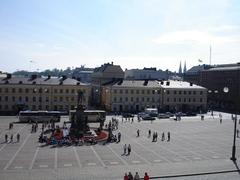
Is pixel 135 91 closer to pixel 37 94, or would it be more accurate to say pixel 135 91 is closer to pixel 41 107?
pixel 41 107

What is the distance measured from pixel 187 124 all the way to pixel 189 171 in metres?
42.3

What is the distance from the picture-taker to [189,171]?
1527 inches

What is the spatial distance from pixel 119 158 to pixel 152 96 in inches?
2526

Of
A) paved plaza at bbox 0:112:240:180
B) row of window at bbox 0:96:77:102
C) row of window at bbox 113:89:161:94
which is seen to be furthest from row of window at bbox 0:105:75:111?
paved plaza at bbox 0:112:240:180

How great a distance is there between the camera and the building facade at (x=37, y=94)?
306 feet

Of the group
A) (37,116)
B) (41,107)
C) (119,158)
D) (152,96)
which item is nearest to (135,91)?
(152,96)

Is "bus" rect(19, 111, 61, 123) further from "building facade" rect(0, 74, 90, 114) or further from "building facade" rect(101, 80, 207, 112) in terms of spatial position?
"building facade" rect(101, 80, 207, 112)

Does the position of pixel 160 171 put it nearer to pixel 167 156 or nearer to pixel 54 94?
pixel 167 156

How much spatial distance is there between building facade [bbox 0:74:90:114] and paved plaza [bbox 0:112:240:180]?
28.9 metres

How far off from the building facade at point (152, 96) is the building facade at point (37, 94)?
977cm

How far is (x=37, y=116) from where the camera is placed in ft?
252

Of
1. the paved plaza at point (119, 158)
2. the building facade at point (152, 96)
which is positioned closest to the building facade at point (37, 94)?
the building facade at point (152, 96)

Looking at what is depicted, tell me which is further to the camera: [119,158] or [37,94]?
[37,94]

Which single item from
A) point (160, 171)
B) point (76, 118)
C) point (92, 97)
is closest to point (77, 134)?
point (76, 118)
